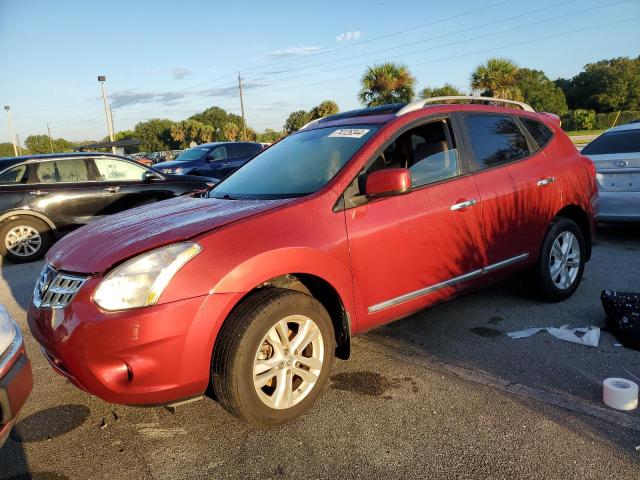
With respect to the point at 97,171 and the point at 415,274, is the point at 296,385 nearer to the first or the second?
the point at 415,274

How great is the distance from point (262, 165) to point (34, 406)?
2.25m

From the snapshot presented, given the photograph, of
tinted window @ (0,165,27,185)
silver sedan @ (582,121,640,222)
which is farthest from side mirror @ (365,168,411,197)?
tinted window @ (0,165,27,185)

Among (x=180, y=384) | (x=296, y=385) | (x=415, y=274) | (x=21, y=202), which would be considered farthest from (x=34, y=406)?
(x=21, y=202)

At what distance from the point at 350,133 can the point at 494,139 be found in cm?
131

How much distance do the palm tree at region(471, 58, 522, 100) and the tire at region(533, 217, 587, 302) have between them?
3203cm

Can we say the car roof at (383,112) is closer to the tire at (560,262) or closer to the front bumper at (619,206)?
the tire at (560,262)

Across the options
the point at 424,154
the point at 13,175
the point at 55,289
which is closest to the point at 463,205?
the point at 424,154

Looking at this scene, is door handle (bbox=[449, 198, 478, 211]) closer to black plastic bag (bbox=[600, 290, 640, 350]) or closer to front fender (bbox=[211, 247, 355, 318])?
front fender (bbox=[211, 247, 355, 318])

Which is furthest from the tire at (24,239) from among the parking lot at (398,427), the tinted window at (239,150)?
the tinted window at (239,150)

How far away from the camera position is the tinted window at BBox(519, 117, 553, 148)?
4480 millimetres

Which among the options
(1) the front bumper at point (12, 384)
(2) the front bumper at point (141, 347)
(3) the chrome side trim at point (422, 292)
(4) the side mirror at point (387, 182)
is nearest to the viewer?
(1) the front bumper at point (12, 384)

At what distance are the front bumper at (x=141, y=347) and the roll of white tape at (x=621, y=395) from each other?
2112 mm

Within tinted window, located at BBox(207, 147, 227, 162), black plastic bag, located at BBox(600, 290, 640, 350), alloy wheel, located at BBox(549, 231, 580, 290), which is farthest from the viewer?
tinted window, located at BBox(207, 147, 227, 162)

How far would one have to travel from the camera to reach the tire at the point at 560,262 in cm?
435
